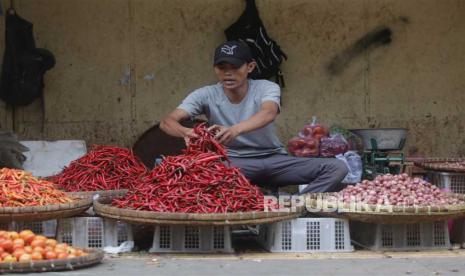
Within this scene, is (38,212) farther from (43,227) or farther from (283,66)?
(283,66)

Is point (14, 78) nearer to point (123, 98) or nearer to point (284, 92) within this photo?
point (123, 98)

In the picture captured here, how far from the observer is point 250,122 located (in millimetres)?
6617

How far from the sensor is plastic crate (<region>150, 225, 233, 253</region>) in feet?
19.8

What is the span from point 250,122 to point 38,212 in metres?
1.74

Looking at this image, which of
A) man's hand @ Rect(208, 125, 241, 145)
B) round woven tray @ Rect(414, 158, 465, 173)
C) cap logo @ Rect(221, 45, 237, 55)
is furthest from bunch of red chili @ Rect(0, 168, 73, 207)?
round woven tray @ Rect(414, 158, 465, 173)

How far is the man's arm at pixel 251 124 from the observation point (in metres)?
6.46

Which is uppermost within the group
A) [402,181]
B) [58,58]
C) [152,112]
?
[58,58]

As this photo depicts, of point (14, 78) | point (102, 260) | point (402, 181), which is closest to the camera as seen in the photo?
point (102, 260)

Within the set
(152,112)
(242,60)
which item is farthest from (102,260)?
(152,112)

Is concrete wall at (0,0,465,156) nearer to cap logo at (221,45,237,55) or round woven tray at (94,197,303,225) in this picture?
cap logo at (221,45,237,55)

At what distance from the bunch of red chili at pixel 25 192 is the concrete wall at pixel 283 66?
338 centimetres

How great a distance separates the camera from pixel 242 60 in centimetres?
682

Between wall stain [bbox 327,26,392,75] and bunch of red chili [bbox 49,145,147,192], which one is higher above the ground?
wall stain [bbox 327,26,392,75]

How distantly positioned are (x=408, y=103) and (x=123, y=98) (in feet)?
10.5
